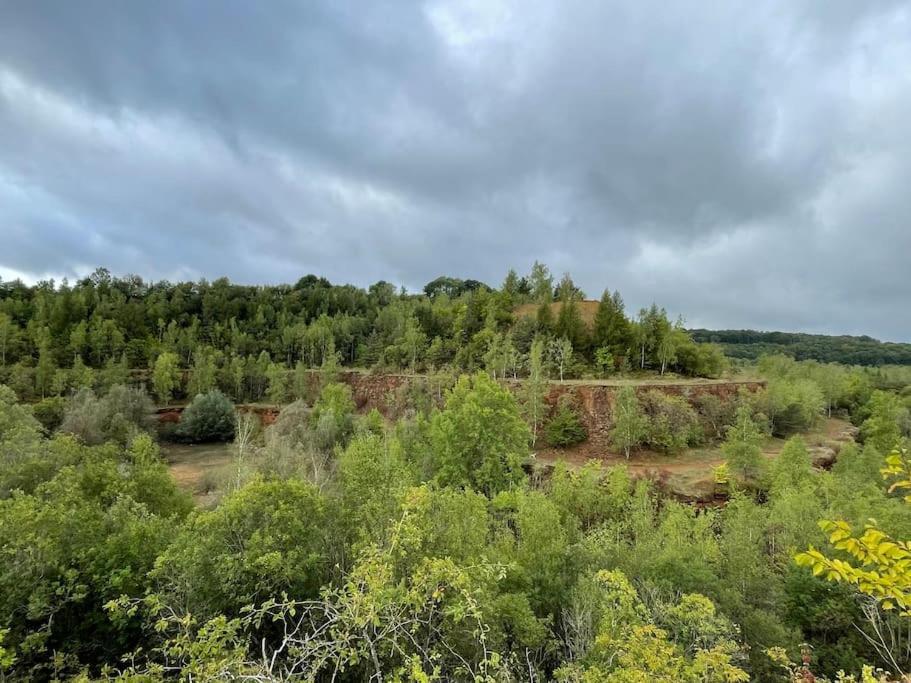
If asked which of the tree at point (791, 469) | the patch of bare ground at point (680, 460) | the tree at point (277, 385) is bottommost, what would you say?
the patch of bare ground at point (680, 460)

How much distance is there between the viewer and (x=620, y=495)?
2727 cm

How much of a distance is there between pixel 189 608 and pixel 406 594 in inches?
234

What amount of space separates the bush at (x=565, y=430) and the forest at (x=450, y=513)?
254 mm

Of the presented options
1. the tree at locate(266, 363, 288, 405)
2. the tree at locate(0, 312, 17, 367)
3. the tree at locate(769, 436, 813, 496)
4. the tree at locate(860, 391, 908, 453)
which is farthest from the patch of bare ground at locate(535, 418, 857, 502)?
the tree at locate(0, 312, 17, 367)

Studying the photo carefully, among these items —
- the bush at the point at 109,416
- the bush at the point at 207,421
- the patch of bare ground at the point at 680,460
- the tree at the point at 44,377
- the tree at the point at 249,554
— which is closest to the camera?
the tree at the point at 249,554

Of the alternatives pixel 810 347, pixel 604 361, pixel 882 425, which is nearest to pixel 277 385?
pixel 604 361

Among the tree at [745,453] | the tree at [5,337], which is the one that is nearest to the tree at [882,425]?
the tree at [745,453]

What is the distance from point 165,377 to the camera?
66.6m

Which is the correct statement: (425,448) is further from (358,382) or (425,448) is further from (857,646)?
(358,382)

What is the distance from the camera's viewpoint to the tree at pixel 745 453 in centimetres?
3206

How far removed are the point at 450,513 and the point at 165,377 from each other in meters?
70.0

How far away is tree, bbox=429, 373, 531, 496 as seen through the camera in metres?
30.3

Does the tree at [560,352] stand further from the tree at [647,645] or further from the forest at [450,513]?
the tree at [647,645]

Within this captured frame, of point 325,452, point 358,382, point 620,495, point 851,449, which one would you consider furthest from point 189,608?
point 358,382
